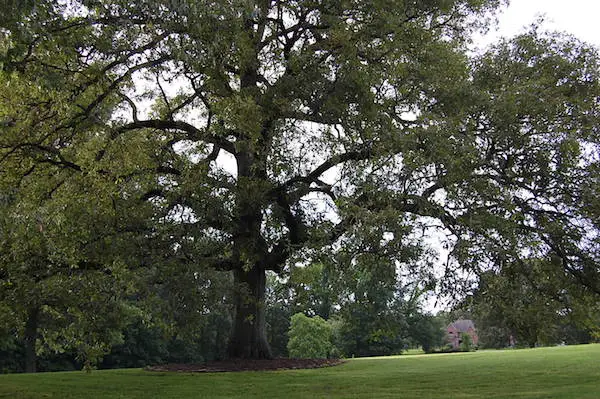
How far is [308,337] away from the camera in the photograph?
47.0 metres

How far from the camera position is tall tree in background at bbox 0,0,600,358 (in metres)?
10.1

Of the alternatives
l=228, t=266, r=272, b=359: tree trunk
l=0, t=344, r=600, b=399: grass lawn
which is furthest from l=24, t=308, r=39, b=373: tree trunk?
l=0, t=344, r=600, b=399: grass lawn

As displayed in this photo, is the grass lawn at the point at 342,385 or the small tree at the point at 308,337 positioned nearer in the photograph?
the grass lawn at the point at 342,385

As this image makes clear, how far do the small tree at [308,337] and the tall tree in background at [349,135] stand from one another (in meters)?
33.7

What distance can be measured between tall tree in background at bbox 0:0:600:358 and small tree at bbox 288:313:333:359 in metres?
33.7

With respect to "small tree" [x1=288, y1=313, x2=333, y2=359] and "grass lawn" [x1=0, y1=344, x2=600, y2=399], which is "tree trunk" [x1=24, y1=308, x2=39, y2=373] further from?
"small tree" [x1=288, y1=313, x2=333, y2=359]

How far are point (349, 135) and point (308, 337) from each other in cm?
3757

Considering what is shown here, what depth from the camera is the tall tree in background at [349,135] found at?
33.3 feet

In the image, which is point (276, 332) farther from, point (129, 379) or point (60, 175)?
point (60, 175)

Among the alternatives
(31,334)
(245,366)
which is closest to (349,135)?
(245,366)

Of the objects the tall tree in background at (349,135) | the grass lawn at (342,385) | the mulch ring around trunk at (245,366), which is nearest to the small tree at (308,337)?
the mulch ring around trunk at (245,366)

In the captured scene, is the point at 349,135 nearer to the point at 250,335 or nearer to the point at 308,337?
the point at 250,335

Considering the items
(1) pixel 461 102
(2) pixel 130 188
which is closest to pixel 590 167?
(1) pixel 461 102

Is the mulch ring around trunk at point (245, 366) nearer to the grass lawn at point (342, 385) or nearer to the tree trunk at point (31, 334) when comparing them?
the grass lawn at point (342, 385)
